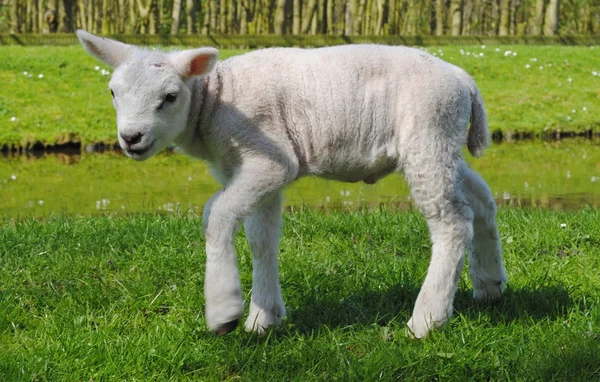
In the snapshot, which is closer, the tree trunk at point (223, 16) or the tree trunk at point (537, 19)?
the tree trunk at point (223, 16)

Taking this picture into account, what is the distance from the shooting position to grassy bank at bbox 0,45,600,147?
11211mm

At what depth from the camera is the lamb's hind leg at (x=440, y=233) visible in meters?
3.73

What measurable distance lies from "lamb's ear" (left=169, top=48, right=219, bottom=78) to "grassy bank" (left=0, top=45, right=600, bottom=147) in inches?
304

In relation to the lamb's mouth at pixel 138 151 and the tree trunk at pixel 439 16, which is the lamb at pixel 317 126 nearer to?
the lamb's mouth at pixel 138 151

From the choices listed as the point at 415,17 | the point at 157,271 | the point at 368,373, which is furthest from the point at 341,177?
the point at 415,17

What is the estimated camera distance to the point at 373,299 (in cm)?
427

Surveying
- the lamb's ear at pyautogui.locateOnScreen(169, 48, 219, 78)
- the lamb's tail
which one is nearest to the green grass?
the lamb's tail

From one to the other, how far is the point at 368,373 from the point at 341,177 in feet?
2.90

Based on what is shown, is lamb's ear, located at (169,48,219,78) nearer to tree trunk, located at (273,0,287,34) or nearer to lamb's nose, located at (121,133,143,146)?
lamb's nose, located at (121,133,143,146)

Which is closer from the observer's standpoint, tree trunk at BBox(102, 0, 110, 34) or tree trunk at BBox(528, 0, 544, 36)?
tree trunk at BBox(102, 0, 110, 34)

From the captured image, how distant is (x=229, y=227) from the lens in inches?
140

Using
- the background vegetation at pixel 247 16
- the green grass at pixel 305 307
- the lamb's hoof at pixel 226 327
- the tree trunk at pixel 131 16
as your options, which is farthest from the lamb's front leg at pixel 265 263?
the tree trunk at pixel 131 16

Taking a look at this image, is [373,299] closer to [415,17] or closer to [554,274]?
[554,274]

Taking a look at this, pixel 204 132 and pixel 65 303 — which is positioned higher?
pixel 204 132
